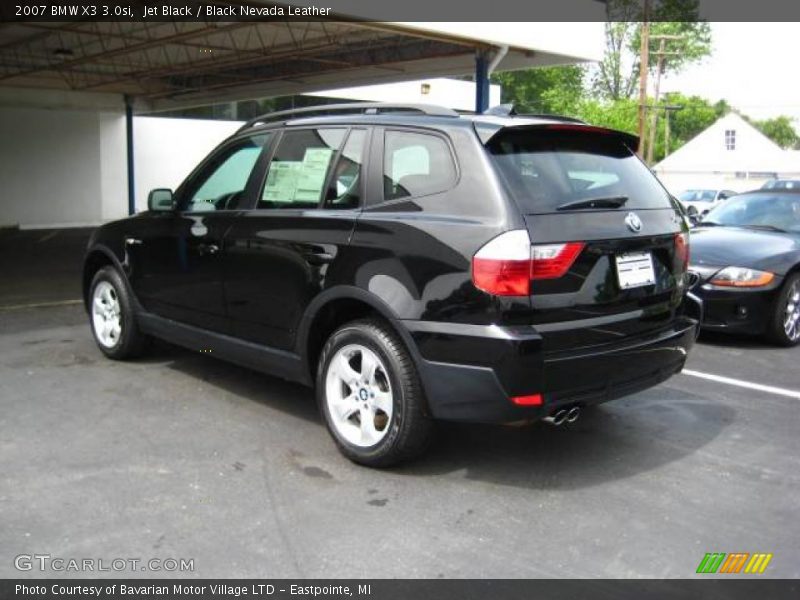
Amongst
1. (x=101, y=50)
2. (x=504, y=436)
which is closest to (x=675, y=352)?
(x=504, y=436)

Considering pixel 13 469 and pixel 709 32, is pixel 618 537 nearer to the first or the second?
pixel 13 469

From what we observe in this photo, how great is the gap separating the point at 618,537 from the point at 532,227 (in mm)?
1393

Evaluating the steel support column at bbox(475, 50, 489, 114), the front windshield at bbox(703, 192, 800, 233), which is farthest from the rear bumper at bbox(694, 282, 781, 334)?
the steel support column at bbox(475, 50, 489, 114)

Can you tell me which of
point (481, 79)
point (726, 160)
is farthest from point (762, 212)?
point (726, 160)

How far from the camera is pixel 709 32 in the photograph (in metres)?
58.7

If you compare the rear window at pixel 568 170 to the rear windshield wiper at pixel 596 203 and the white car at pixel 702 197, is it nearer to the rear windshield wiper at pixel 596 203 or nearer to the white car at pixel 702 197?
the rear windshield wiper at pixel 596 203

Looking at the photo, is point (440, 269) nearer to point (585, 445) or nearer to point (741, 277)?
point (585, 445)

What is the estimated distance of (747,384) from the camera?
18.7 ft

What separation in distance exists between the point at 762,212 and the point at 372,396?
5877 millimetres

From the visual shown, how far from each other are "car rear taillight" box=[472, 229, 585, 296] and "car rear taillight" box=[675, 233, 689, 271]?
A: 1.05 meters

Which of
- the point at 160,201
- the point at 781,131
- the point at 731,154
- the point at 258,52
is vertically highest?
the point at 781,131

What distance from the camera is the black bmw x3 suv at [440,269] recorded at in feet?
11.4

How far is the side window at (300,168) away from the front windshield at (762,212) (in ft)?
17.3

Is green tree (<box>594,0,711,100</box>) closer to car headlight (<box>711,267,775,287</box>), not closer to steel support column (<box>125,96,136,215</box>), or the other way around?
steel support column (<box>125,96,136,215</box>)
